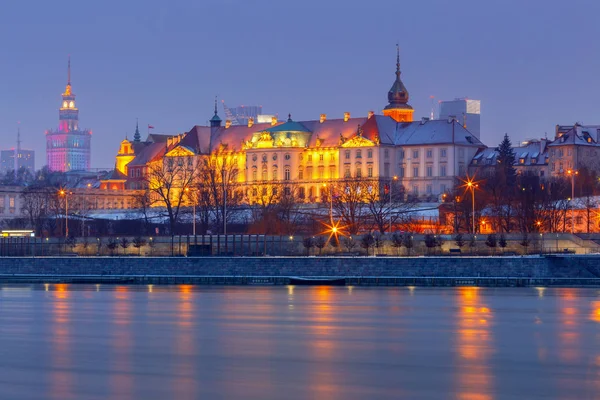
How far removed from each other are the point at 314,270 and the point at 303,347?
32.0 m

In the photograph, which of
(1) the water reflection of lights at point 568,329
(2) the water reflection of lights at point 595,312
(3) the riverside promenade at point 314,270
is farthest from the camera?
(3) the riverside promenade at point 314,270

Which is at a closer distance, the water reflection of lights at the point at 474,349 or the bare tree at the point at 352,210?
the water reflection of lights at the point at 474,349

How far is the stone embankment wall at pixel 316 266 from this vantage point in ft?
229

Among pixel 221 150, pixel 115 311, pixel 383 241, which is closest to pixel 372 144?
pixel 221 150

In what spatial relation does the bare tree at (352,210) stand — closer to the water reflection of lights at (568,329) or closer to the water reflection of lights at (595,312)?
the water reflection of lights at (568,329)

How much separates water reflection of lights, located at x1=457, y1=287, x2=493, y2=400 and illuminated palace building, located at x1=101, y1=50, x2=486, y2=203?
355ft

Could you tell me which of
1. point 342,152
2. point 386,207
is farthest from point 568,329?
point 342,152

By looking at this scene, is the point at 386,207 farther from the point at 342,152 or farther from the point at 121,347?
the point at 121,347

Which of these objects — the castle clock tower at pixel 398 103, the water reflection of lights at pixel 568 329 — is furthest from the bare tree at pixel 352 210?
the castle clock tower at pixel 398 103

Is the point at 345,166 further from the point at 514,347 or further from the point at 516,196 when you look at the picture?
the point at 514,347

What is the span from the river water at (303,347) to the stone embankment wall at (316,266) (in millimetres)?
7627

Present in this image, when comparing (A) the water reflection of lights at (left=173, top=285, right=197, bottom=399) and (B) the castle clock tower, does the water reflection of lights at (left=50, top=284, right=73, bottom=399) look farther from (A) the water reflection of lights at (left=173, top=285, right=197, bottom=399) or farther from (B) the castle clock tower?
(B) the castle clock tower

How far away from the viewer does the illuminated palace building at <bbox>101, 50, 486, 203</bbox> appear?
170 m

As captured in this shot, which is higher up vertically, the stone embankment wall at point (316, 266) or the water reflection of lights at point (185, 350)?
the stone embankment wall at point (316, 266)
